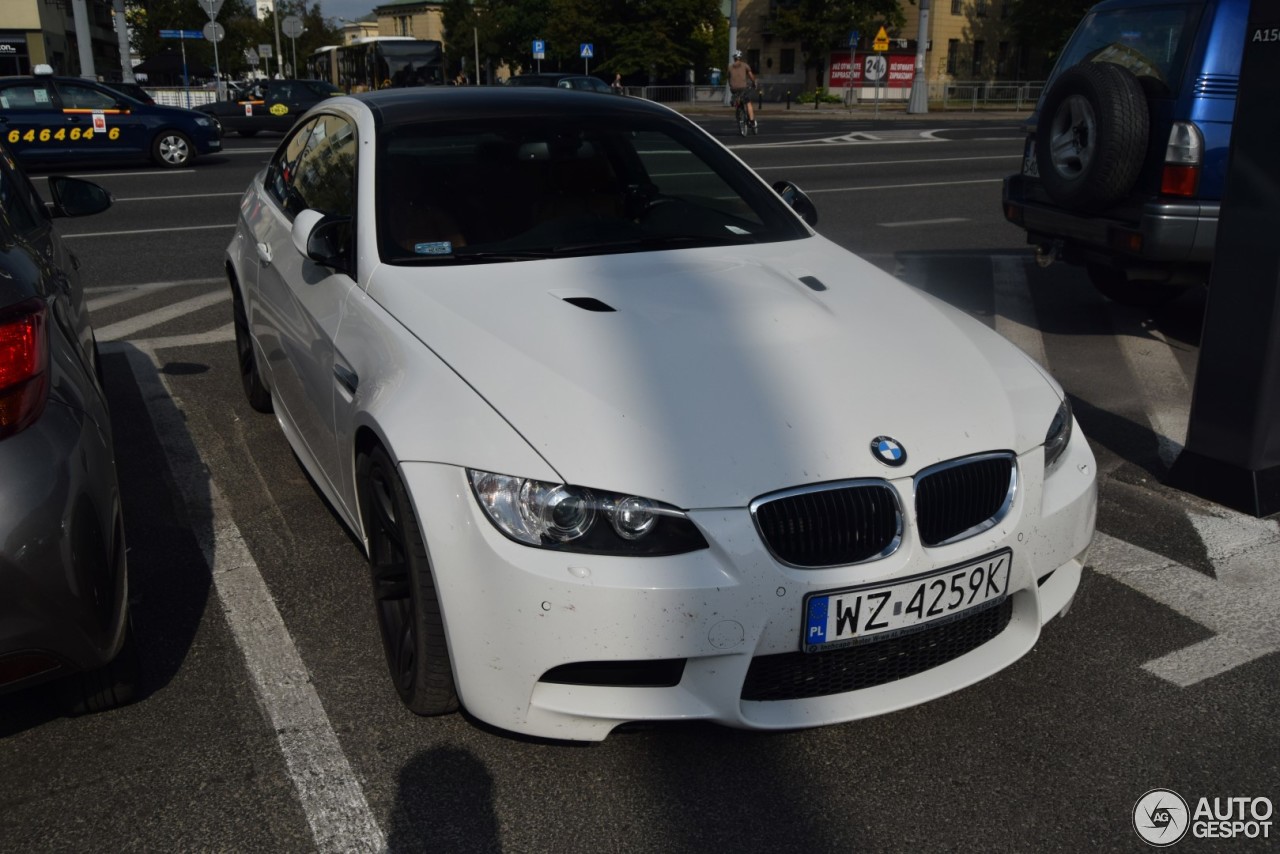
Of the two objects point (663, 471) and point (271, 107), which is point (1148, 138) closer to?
point (663, 471)

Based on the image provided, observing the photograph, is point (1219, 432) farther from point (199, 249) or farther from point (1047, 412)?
point (199, 249)

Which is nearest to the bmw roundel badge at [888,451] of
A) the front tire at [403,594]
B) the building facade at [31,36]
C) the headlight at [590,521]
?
Result: the headlight at [590,521]

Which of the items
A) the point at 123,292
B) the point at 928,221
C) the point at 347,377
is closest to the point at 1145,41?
the point at 347,377

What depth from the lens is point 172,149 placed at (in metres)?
18.7

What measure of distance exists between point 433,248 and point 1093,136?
13.8 ft

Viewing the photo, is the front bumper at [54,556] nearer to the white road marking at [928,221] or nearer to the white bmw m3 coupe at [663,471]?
the white bmw m3 coupe at [663,471]

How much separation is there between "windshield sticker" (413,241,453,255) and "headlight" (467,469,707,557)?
4.38 feet

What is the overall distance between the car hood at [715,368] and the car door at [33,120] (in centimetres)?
1668

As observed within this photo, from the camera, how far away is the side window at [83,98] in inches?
706

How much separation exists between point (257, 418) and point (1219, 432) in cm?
417

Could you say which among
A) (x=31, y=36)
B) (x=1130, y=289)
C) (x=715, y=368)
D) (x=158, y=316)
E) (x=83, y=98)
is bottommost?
(x=158, y=316)

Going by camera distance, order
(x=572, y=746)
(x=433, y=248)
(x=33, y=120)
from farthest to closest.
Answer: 1. (x=33, y=120)
2. (x=433, y=248)
3. (x=572, y=746)

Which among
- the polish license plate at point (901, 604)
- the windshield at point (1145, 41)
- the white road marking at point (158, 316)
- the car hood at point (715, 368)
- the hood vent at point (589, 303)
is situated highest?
the windshield at point (1145, 41)

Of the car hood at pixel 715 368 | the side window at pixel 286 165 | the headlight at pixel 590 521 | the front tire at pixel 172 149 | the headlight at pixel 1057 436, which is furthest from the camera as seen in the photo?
the front tire at pixel 172 149
